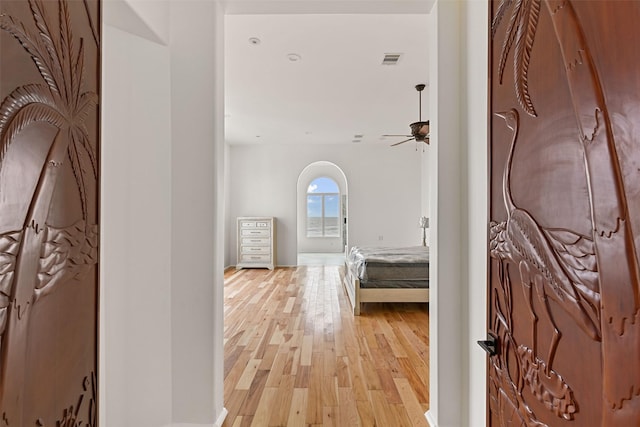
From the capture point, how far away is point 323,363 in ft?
9.80

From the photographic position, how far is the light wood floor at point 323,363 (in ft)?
7.36

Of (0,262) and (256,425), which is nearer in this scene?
(0,262)

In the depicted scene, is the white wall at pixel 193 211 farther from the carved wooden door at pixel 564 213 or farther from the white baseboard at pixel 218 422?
the carved wooden door at pixel 564 213

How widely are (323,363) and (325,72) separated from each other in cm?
320

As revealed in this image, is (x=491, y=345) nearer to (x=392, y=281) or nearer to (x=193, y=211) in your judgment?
(x=193, y=211)

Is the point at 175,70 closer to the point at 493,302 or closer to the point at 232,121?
the point at 493,302

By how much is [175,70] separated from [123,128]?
0.44 m

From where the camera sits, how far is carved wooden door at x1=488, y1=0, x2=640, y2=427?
0.69m

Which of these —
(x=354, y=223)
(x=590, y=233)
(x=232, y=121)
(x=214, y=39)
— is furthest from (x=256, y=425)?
(x=354, y=223)

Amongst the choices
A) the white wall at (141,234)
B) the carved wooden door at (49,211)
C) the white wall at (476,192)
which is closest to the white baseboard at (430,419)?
the white wall at (476,192)

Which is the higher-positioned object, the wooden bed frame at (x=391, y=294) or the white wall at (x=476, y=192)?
the white wall at (x=476, y=192)

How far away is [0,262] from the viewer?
94 centimetres

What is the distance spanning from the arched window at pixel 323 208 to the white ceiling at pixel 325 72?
5.07 m

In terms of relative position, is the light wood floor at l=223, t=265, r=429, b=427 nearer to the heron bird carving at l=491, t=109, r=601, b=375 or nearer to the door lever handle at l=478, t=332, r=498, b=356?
the door lever handle at l=478, t=332, r=498, b=356
